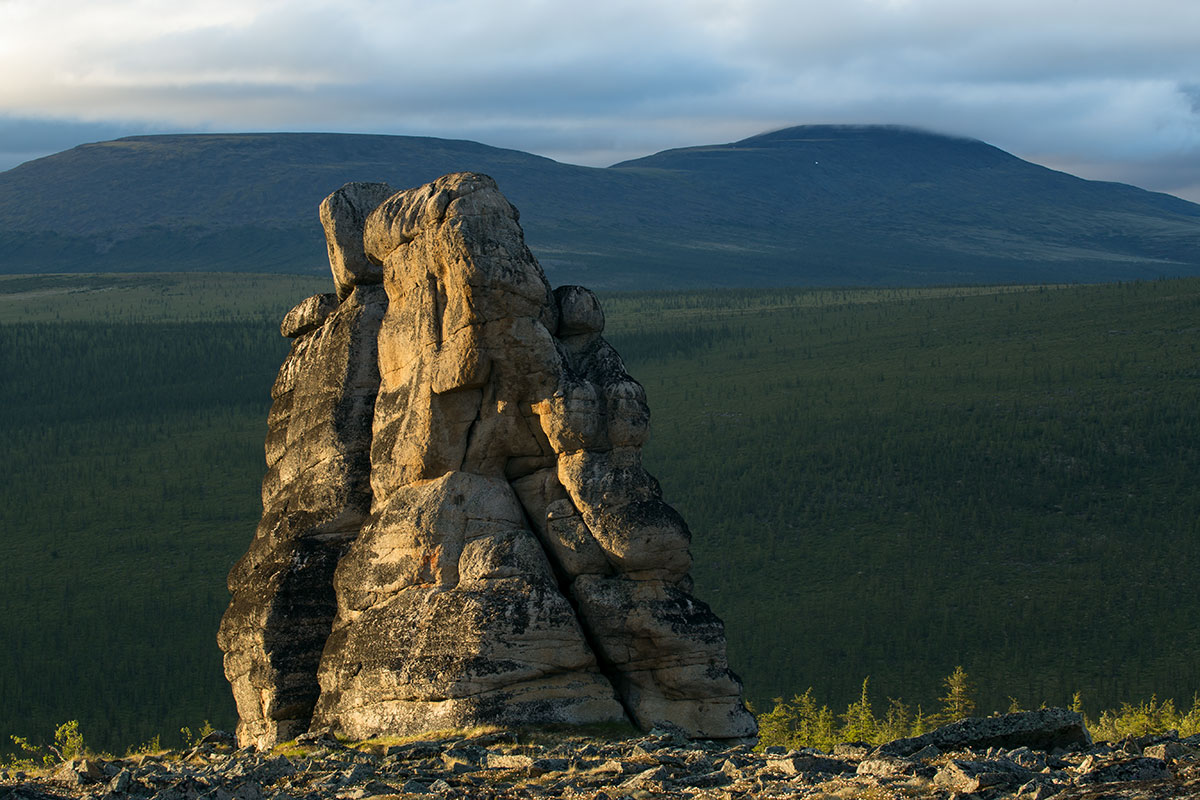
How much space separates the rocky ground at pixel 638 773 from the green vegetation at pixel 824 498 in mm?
18469

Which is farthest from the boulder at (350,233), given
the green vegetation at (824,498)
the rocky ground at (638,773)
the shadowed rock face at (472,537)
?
the green vegetation at (824,498)

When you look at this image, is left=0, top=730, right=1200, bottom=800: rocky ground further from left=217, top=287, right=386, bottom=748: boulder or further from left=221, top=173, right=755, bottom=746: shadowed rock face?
left=217, top=287, right=386, bottom=748: boulder

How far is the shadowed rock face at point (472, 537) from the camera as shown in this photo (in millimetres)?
28547

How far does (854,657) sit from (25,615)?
37.5m

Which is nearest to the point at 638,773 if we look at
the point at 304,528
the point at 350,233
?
the point at 304,528

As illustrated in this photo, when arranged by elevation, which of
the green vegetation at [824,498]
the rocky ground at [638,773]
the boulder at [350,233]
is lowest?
the green vegetation at [824,498]

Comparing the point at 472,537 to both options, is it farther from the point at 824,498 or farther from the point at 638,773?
the point at 824,498

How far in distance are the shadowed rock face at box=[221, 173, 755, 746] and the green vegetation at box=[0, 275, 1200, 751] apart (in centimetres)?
1483

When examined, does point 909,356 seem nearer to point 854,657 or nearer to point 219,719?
point 854,657

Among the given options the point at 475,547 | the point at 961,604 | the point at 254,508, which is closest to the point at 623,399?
the point at 475,547

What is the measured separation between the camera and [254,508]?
93.6 m

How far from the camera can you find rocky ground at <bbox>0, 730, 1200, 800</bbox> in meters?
19.4

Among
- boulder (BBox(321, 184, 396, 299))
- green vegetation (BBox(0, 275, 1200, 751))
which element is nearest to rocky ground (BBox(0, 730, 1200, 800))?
boulder (BBox(321, 184, 396, 299))

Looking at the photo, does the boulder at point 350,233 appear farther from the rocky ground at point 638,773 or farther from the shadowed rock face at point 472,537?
the rocky ground at point 638,773
